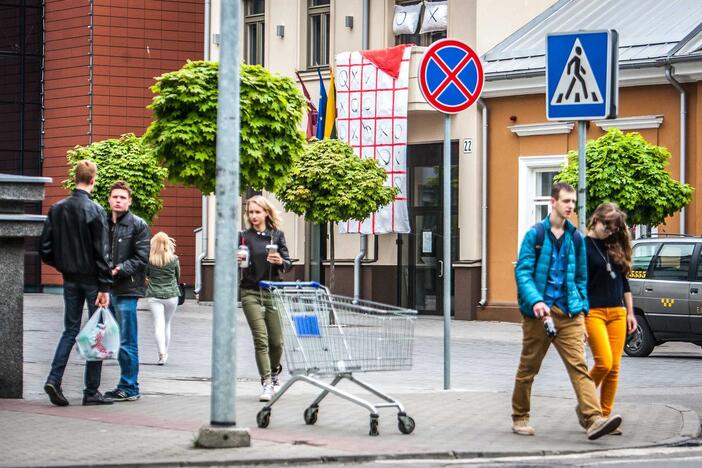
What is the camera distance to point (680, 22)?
2828 centimetres

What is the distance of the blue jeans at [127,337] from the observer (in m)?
13.0

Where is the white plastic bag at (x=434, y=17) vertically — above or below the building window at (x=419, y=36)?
above

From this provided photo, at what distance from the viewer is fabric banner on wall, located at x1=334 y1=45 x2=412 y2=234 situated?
32.3 meters

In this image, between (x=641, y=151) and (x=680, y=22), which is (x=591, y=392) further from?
(x=680, y=22)

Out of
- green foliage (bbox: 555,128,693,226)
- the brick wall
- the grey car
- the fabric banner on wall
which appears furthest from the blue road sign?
the brick wall

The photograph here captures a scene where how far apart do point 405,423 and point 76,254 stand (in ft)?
11.2

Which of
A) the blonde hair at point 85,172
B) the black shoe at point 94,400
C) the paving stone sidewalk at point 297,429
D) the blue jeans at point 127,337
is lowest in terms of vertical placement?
the paving stone sidewalk at point 297,429

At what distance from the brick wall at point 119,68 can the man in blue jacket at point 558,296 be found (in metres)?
32.7

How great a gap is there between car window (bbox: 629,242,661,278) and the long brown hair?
1004 cm

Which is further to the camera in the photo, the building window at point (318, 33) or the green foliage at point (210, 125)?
the building window at point (318, 33)

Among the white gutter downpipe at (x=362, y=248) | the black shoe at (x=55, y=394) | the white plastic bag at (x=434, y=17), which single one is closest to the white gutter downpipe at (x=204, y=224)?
the white gutter downpipe at (x=362, y=248)

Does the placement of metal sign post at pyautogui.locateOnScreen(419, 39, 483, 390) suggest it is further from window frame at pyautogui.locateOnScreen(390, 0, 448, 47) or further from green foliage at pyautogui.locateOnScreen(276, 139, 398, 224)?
window frame at pyautogui.locateOnScreen(390, 0, 448, 47)

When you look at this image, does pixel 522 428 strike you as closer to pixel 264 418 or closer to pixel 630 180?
pixel 264 418

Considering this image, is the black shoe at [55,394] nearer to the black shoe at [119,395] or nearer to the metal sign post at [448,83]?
the black shoe at [119,395]
